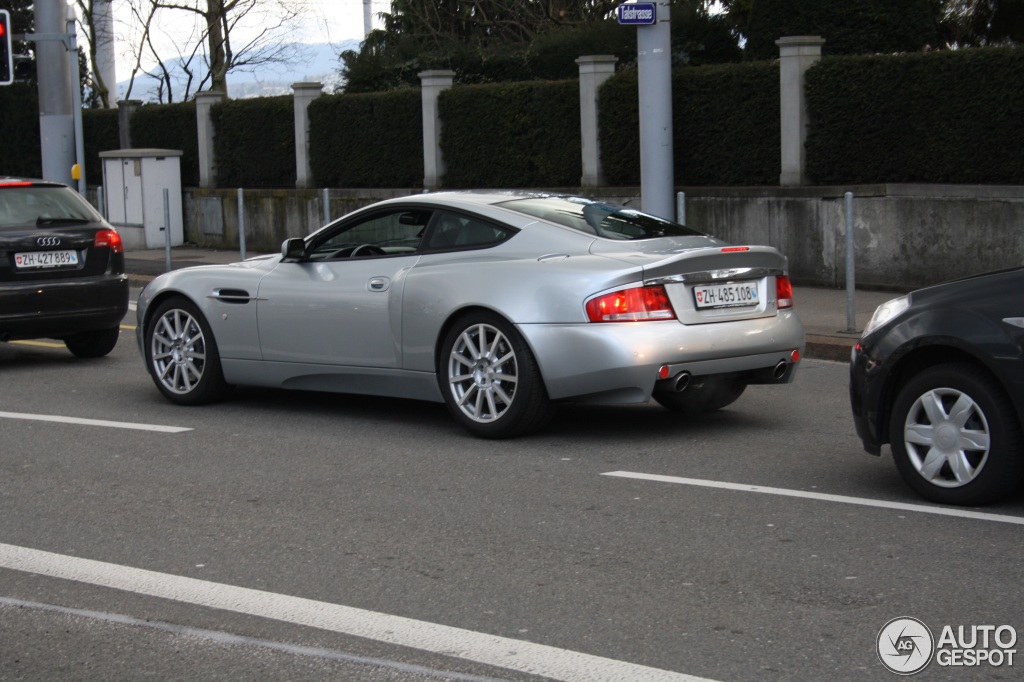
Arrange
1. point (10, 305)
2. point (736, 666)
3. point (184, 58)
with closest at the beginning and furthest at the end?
point (736, 666)
point (10, 305)
point (184, 58)

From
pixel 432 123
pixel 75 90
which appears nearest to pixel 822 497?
pixel 432 123

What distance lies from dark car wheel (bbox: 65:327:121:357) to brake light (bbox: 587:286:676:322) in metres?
5.88

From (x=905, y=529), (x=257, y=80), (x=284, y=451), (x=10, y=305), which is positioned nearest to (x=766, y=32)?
(x=10, y=305)

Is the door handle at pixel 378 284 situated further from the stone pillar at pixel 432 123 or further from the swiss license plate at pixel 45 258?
the stone pillar at pixel 432 123

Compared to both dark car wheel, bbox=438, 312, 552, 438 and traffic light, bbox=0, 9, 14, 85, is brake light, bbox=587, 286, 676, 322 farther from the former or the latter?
traffic light, bbox=0, 9, 14, 85

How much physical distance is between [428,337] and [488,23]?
885 inches

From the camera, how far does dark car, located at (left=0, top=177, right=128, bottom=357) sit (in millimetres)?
11242

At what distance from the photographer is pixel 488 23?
2967 cm

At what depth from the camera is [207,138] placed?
26891 millimetres

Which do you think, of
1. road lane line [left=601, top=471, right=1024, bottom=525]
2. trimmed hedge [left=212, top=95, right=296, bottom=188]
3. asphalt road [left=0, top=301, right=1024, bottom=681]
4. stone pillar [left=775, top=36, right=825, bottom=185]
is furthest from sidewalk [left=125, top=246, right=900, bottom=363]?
road lane line [left=601, top=471, right=1024, bottom=525]

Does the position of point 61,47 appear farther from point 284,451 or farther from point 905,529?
point 905,529

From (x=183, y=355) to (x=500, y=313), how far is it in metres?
2.69

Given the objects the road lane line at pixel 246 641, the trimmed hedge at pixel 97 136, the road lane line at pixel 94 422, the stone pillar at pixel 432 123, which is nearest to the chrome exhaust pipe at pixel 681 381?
the road lane line at pixel 94 422

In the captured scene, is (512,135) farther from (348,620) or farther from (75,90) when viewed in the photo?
(348,620)
